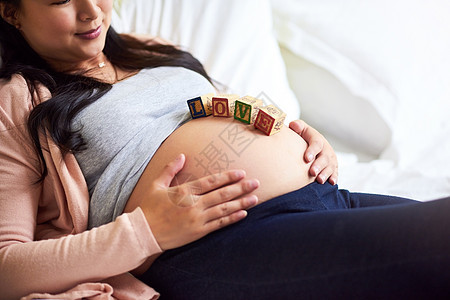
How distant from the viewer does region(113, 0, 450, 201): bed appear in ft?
4.96

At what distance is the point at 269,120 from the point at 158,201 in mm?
255

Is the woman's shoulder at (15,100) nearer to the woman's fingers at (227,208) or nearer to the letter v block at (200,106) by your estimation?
the letter v block at (200,106)

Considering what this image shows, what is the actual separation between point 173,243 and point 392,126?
925 millimetres

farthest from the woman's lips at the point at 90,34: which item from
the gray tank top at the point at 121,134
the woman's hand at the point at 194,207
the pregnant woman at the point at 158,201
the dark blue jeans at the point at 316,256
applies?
the dark blue jeans at the point at 316,256

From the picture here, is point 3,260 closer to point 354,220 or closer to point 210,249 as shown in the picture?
point 210,249

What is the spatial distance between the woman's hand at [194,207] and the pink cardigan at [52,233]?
0.03 metres

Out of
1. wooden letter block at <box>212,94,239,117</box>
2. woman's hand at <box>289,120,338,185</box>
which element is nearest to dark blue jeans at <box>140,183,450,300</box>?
woman's hand at <box>289,120,338,185</box>

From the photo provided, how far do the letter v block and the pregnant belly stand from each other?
33 mm

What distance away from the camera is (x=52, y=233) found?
959 millimetres

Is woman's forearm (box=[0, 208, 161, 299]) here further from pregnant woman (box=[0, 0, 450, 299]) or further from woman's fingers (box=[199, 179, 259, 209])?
woman's fingers (box=[199, 179, 259, 209])

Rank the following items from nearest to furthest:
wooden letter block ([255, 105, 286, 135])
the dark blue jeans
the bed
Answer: the dark blue jeans < wooden letter block ([255, 105, 286, 135]) < the bed

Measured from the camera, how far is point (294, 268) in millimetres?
754

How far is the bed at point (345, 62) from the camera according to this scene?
1.51m

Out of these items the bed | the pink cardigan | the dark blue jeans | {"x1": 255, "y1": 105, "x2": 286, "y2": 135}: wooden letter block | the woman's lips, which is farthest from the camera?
the bed
